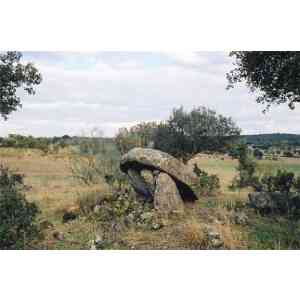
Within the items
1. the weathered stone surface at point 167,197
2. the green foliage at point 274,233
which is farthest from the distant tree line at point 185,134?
the green foliage at point 274,233

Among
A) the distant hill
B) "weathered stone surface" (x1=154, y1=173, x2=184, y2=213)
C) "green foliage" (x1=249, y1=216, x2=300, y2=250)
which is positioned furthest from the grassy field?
the distant hill

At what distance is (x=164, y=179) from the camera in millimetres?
9688

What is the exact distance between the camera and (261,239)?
29.7ft

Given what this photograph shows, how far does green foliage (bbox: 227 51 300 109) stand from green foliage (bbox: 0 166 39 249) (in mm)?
3922

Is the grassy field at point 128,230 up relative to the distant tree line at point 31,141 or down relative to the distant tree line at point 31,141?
down

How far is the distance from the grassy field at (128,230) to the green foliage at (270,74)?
1113 millimetres

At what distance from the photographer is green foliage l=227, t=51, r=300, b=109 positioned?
29.9ft

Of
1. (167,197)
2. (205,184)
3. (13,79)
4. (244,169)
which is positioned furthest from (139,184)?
(13,79)

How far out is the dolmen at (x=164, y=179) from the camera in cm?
956

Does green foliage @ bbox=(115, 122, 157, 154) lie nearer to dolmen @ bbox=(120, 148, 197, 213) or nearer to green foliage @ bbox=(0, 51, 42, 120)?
dolmen @ bbox=(120, 148, 197, 213)

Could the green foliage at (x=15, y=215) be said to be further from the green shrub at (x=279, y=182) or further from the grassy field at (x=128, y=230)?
the green shrub at (x=279, y=182)
